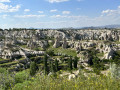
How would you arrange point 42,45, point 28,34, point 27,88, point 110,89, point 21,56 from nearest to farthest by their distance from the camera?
point 110,89 → point 27,88 → point 21,56 → point 42,45 → point 28,34

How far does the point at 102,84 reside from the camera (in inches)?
260

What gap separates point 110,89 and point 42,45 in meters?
139

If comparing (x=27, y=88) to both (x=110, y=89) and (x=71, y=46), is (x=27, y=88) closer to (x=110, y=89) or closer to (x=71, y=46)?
(x=110, y=89)

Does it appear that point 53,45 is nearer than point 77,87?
No

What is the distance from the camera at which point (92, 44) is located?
145m

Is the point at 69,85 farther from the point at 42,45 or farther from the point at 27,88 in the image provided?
the point at 42,45

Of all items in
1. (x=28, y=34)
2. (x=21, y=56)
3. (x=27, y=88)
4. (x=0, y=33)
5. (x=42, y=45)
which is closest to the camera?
(x=27, y=88)

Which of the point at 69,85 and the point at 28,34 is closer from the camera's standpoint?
the point at 69,85

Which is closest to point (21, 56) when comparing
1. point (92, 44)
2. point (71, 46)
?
point (71, 46)

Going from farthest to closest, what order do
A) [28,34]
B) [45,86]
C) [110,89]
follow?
1. [28,34]
2. [45,86]
3. [110,89]

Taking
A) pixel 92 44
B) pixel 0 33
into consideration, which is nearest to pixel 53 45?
pixel 92 44

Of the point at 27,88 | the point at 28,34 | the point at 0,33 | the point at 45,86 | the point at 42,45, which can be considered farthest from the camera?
the point at 28,34

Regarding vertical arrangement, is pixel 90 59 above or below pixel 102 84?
below

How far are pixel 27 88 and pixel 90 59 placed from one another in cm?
9441
